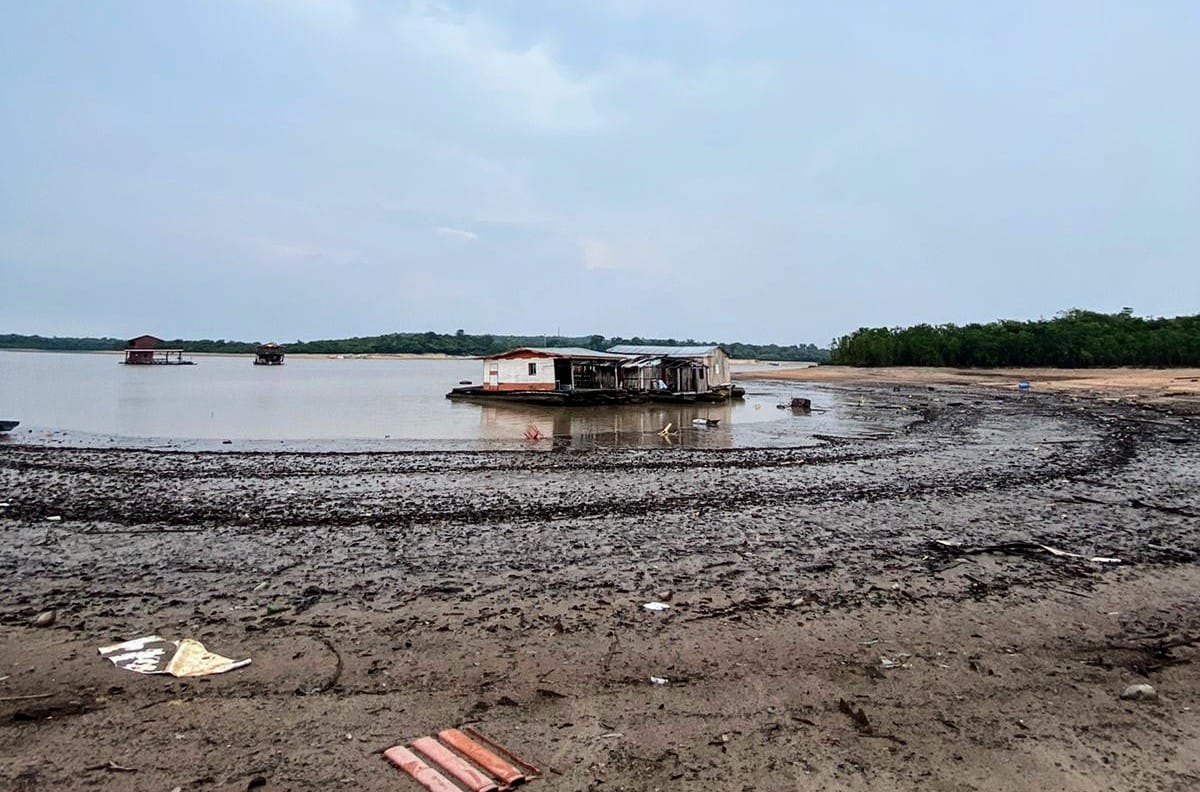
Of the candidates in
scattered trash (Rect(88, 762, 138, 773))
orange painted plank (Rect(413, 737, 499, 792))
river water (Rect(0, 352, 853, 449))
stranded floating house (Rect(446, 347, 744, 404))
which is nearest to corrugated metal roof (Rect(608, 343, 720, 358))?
stranded floating house (Rect(446, 347, 744, 404))

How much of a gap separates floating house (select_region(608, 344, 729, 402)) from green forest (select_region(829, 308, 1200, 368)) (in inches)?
2051

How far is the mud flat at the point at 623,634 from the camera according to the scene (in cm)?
371

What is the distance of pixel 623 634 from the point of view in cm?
552

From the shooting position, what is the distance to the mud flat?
12.2 feet

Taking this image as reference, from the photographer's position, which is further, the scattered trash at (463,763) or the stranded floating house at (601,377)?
the stranded floating house at (601,377)

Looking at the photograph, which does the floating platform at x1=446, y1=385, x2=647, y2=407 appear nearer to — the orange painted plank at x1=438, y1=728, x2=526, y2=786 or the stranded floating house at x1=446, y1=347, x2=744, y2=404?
the stranded floating house at x1=446, y1=347, x2=744, y2=404

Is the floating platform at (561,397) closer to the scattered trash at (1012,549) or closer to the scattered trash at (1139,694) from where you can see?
the scattered trash at (1012,549)

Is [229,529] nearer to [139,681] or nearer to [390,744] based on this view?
[139,681]

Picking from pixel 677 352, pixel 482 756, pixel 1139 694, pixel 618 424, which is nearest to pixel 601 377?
pixel 677 352

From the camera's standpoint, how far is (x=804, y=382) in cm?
7156

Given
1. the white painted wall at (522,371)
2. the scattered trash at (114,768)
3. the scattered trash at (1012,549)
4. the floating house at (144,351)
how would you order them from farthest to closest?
the floating house at (144,351), the white painted wall at (522,371), the scattered trash at (1012,549), the scattered trash at (114,768)

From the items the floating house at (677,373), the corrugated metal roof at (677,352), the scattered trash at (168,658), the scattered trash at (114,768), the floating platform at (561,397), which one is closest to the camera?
the scattered trash at (114,768)

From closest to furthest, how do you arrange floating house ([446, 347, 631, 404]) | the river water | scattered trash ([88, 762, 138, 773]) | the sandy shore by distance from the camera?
scattered trash ([88, 762, 138, 773]) → the river water → the sandy shore → floating house ([446, 347, 631, 404])

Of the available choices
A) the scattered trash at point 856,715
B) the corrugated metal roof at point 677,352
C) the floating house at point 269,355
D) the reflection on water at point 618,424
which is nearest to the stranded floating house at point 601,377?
the corrugated metal roof at point 677,352
